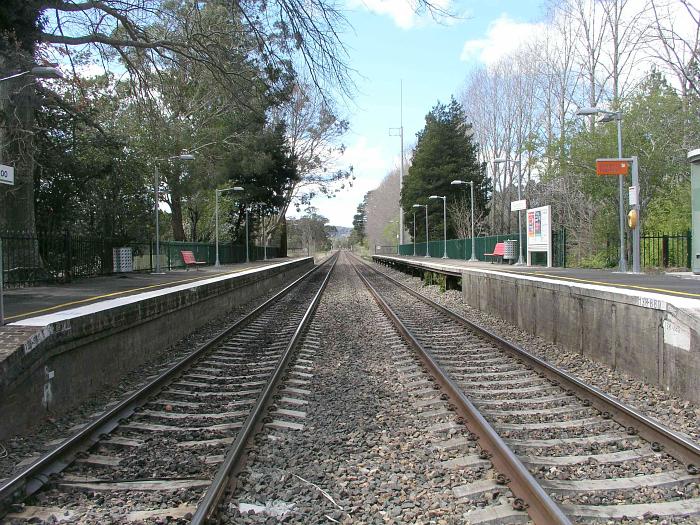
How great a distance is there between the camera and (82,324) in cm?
677

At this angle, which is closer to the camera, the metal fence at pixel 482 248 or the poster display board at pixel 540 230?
the poster display board at pixel 540 230

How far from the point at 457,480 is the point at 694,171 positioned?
1213 cm

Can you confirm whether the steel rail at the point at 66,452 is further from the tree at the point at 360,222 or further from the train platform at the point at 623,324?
the tree at the point at 360,222

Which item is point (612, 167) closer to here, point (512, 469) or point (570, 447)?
point (570, 447)

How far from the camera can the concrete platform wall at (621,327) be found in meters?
6.12

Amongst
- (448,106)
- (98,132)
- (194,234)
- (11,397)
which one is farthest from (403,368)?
(448,106)

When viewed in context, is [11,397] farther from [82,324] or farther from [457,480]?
[457,480]

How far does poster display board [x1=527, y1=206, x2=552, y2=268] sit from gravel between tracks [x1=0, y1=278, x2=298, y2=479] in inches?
595

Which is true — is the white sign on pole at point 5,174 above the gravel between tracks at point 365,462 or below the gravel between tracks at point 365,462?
above

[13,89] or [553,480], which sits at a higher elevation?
[13,89]

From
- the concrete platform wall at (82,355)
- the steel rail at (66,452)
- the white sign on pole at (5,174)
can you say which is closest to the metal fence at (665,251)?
the concrete platform wall at (82,355)

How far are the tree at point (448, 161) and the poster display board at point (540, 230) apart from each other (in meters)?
A: 36.9

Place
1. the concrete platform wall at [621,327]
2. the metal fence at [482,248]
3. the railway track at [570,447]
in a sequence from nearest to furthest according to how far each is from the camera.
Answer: the railway track at [570,447] < the concrete platform wall at [621,327] < the metal fence at [482,248]

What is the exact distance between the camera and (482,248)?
3962 cm
